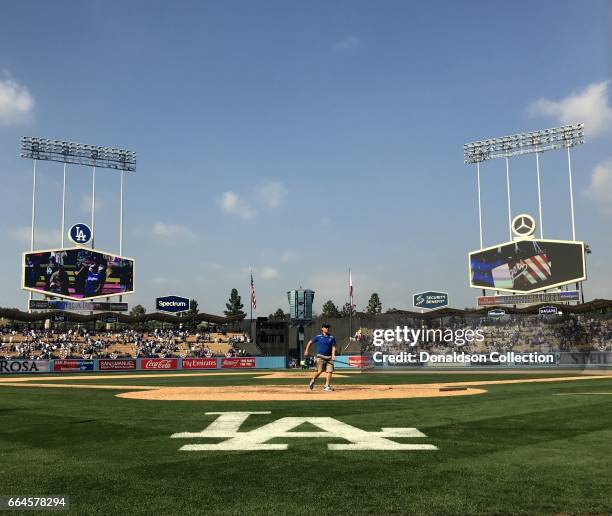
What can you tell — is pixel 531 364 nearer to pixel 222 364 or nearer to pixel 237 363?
pixel 237 363

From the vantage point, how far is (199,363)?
52.0m

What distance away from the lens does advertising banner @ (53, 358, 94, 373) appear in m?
46.8

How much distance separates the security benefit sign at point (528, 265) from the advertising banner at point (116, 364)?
36.3 meters

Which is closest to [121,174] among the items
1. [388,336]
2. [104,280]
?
[104,280]

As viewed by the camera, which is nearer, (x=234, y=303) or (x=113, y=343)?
(x=113, y=343)

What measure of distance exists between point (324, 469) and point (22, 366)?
4449cm

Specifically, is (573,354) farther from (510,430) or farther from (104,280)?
(104,280)

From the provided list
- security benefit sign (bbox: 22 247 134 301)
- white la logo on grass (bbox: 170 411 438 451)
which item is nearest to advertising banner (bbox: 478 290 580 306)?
security benefit sign (bbox: 22 247 134 301)

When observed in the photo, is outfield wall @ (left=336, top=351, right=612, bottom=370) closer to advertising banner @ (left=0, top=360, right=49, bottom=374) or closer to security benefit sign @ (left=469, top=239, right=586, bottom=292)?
security benefit sign @ (left=469, top=239, right=586, bottom=292)

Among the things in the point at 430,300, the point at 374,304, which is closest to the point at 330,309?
the point at 374,304

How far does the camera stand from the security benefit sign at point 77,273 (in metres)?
58.5

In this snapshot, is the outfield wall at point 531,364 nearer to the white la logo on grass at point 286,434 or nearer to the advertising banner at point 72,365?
the advertising banner at point 72,365

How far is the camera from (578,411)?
12.2 m
